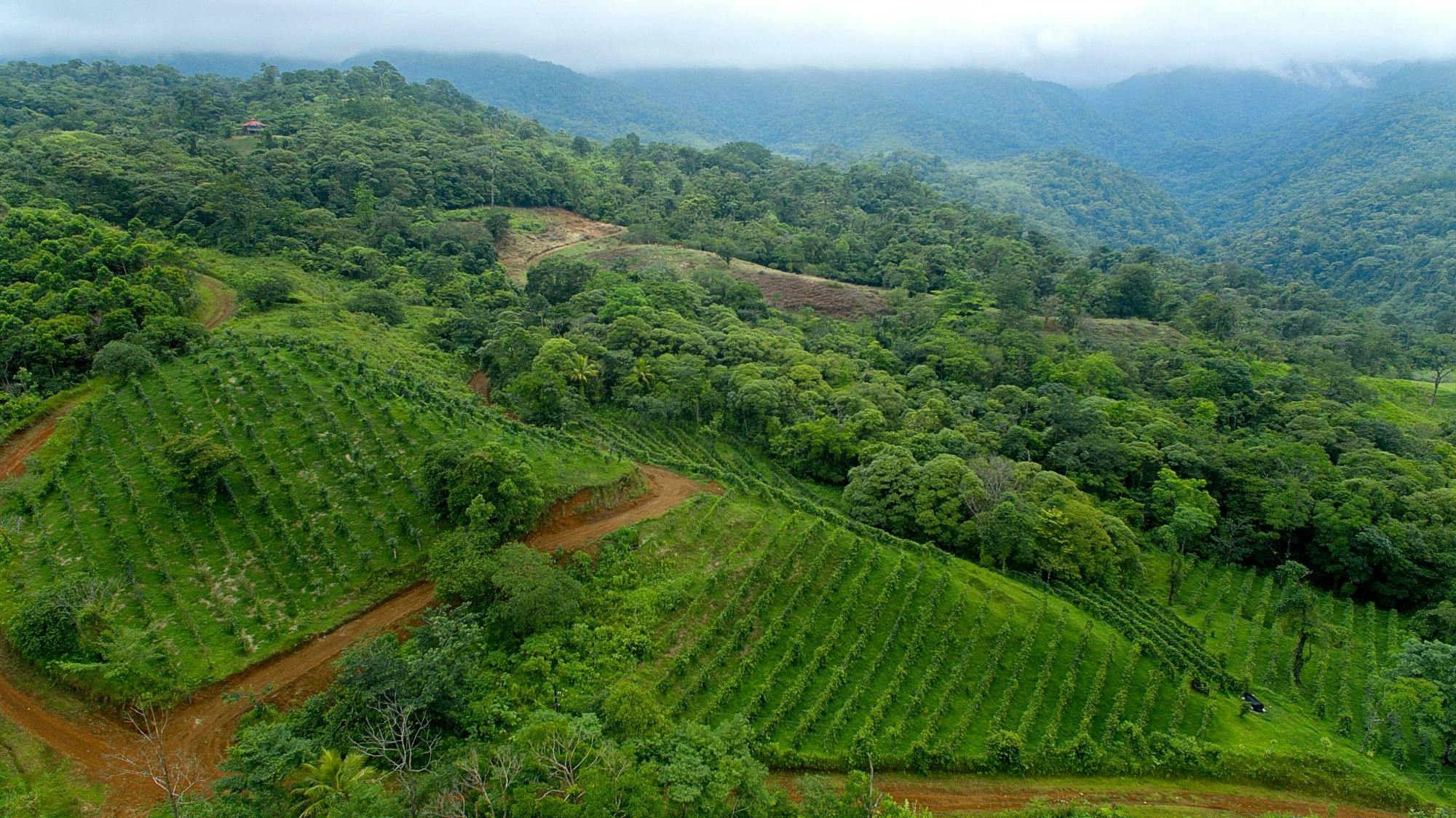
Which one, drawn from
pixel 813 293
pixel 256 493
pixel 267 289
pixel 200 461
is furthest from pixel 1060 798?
pixel 813 293

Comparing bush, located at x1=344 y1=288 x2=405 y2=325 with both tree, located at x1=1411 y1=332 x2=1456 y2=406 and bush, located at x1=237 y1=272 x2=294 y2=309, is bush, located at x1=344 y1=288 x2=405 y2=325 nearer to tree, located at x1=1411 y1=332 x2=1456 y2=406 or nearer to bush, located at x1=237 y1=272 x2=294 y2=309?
bush, located at x1=237 y1=272 x2=294 y2=309

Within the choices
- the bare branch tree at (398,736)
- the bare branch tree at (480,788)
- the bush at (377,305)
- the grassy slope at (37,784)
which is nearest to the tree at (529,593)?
the bare branch tree at (398,736)

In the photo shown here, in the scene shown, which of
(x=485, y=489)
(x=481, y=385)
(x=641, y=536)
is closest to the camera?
(x=485, y=489)

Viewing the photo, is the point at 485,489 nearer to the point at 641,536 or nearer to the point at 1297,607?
the point at 641,536

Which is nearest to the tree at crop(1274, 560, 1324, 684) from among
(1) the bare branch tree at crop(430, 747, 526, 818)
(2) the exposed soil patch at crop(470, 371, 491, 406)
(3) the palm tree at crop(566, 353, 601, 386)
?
(1) the bare branch tree at crop(430, 747, 526, 818)

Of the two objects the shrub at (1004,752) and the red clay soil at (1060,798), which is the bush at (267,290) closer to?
the red clay soil at (1060,798)

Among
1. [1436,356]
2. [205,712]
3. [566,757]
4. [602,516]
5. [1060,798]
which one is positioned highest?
[1436,356]
